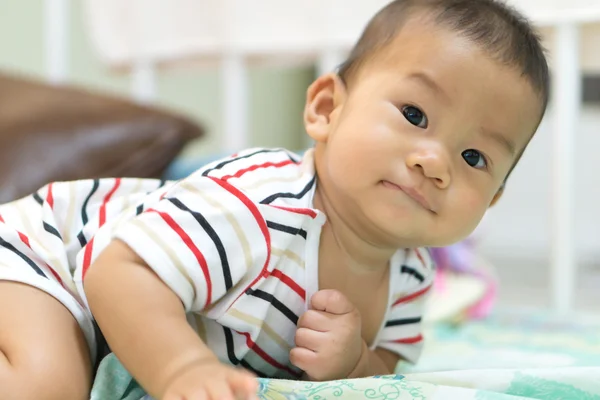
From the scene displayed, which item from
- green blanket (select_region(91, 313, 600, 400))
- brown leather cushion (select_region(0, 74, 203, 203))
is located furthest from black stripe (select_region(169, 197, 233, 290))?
brown leather cushion (select_region(0, 74, 203, 203))

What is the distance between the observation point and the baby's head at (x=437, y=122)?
→ 64cm

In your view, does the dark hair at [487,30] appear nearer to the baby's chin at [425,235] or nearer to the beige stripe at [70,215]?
the baby's chin at [425,235]

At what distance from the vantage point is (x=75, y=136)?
1.15m

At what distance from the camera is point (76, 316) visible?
67 cm

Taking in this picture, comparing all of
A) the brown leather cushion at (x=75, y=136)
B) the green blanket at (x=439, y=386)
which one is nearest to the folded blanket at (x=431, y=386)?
the green blanket at (x=439, y=386)

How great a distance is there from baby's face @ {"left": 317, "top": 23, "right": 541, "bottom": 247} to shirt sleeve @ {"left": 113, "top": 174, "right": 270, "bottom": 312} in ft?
0.32

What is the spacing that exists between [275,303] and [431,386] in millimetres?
166

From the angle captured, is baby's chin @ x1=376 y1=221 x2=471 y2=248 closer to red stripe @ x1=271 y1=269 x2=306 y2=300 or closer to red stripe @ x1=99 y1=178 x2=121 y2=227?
red stripe @ x1=271 y1=269 x2=306 y2=300

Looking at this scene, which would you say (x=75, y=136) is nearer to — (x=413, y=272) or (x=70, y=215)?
(x=70, y=215)

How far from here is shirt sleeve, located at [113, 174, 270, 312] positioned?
0.59 meters

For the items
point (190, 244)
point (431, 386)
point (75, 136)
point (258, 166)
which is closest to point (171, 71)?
point (75, 136)

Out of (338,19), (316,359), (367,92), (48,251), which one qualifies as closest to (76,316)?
(48,251)

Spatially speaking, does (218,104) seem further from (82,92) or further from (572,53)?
(572,53)

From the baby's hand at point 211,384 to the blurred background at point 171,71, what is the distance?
0.65m
